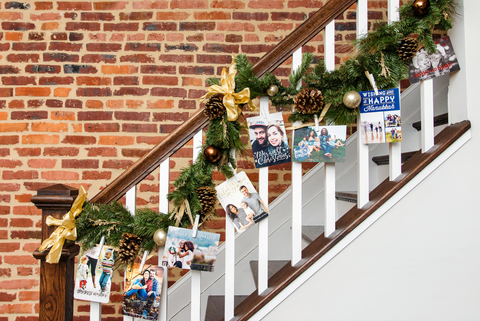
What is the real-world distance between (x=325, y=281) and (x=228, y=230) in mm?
373

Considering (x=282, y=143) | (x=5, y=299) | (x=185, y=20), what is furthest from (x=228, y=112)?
(x=5, y=299)

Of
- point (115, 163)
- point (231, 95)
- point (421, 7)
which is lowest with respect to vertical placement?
point (115, 163)

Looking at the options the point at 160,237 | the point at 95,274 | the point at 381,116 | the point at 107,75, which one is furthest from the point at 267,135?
the point at 107,75

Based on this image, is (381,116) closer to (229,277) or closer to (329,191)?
(329,191)

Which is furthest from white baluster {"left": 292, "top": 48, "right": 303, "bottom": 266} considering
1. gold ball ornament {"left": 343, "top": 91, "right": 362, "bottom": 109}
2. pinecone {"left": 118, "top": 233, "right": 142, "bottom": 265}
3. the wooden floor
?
pinecone {"left": 118, "top": 233, "right": 142, "bottom": 265}

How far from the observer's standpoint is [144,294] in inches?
38.5

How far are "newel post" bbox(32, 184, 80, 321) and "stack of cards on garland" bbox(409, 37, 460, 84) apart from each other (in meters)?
1.29

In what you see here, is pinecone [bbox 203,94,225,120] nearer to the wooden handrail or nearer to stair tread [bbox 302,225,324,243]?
the wooden handrail

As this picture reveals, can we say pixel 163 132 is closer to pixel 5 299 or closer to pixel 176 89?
pixel 176 89

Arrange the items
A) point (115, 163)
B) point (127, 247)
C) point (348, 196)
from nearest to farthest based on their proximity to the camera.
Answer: point (127, 247) → point (348, 196) → point (115, 163)

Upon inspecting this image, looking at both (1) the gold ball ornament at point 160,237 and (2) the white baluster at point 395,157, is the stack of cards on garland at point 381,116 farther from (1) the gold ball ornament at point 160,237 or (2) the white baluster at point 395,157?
(1) the gold ball ornament at point 160,237

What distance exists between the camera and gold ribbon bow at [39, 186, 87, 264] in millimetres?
962

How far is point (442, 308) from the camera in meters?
0.98

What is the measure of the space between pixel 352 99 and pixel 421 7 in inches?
15.7
